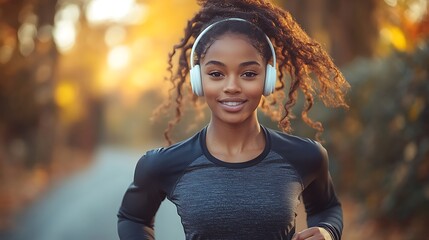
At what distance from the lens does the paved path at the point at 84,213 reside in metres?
9.47

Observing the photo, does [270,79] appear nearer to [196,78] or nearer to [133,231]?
[196,78]

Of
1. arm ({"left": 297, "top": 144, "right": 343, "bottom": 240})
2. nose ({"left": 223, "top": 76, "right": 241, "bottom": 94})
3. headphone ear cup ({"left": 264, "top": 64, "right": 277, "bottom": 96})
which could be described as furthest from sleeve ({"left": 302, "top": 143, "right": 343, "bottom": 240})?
nose ({"left": 223, "top": 76, "right": 241, "bottom": 94})

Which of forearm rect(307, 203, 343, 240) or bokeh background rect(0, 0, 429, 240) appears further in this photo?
bokeh background rect(0, 0, 429, 240)

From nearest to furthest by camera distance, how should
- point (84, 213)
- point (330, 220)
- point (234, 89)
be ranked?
point (234, 89) → point (330, 220) → point (84, 213)

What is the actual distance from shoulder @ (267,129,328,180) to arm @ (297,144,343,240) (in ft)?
0.06

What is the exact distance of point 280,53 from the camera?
3564 millimetres

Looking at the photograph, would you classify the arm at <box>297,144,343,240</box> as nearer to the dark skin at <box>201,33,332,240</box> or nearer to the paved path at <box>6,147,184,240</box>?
the dark skin at <box>201,33,332,240</box>

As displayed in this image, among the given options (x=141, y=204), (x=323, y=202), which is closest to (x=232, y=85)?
(x=141, y=204)

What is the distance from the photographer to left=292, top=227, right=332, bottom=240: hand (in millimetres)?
3119

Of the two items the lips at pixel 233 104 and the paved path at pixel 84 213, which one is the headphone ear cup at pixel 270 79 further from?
the paved path at pixel 84 213

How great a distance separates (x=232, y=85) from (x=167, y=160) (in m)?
0.40

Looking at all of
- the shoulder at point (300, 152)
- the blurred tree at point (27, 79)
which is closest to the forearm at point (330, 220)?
the shoulder at point (300, 152)

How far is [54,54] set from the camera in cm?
1488

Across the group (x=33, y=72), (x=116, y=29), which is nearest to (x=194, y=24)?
(x=33, y=72)
